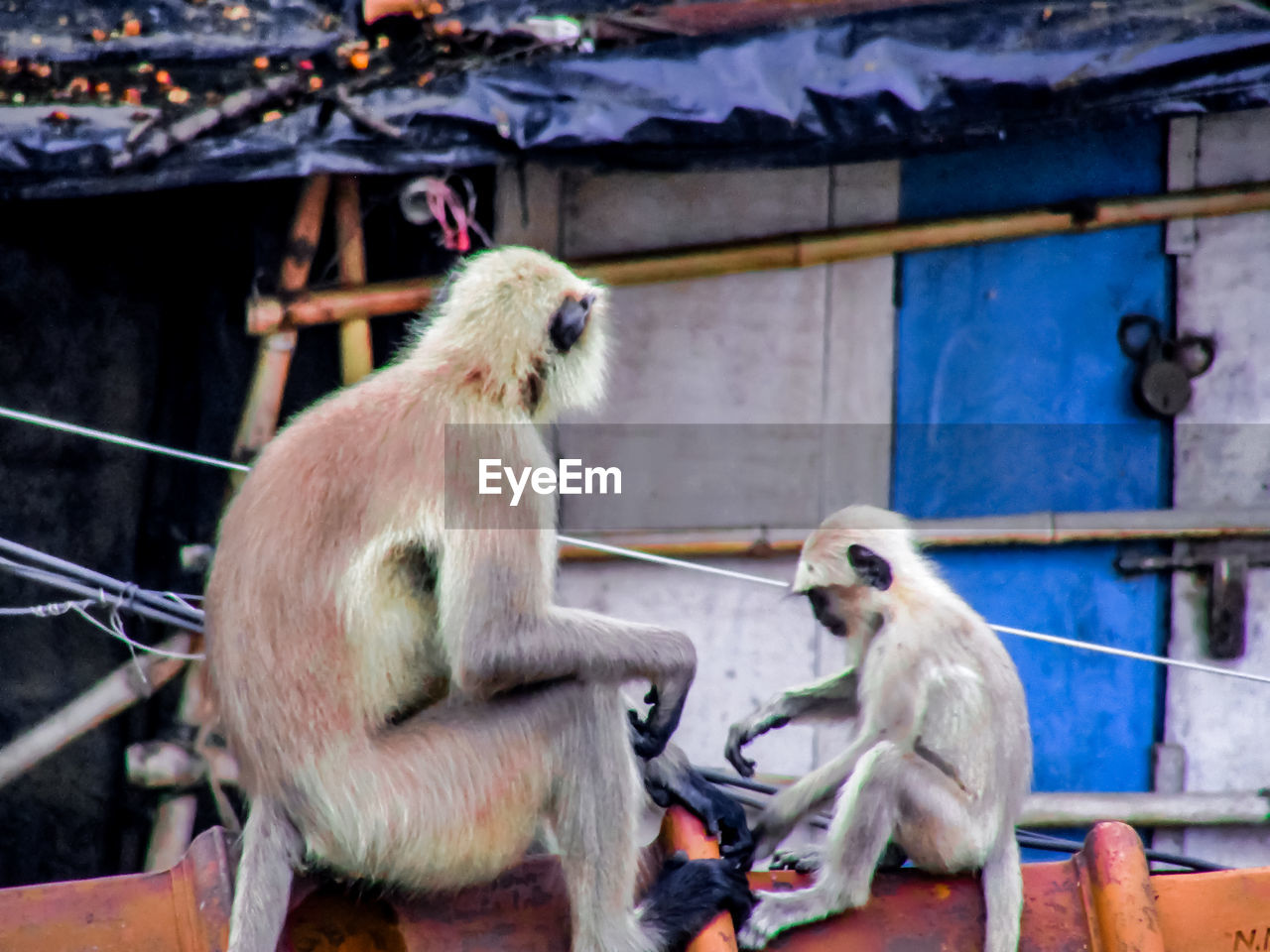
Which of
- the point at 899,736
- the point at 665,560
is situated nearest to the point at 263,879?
the point at 899,736

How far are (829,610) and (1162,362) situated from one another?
2.00 meters

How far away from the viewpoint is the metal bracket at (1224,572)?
16.3 ft

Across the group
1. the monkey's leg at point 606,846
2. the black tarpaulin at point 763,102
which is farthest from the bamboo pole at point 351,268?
the monkey's leg at point 606,846

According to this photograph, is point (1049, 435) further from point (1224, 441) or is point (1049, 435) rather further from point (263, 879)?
point (263, 879)

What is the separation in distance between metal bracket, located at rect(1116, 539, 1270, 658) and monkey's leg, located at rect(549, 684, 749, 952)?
8.88ft

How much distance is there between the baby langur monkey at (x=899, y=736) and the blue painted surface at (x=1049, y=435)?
56.7 inches

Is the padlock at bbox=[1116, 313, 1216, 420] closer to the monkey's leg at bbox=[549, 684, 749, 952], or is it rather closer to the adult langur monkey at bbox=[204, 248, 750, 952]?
the adult langur monkey at bbox=[204, 248, 750, 952]

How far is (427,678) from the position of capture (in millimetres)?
2951

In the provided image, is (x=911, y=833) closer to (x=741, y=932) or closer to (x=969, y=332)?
(x=741, y=932)

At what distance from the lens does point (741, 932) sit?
113 inches

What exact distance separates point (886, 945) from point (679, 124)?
226cm

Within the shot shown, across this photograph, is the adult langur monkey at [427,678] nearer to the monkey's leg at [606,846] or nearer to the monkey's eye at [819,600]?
the monkey's leg at [606,846]

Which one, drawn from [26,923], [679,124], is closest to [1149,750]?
[679,124]

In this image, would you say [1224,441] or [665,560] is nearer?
[665,560]
